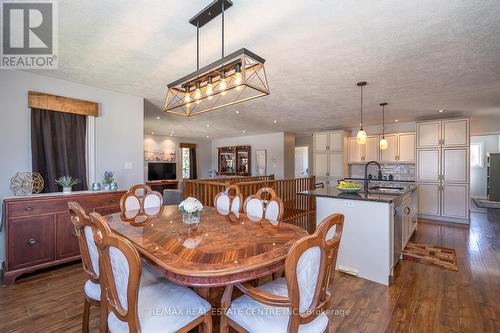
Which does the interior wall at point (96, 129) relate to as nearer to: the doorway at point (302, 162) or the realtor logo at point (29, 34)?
the realtor logo at point (29, 34)

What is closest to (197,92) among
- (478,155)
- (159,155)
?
(159,155)

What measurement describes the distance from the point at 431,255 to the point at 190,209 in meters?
3.56

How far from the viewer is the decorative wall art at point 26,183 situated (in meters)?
2.88

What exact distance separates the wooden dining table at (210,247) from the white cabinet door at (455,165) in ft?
18.2

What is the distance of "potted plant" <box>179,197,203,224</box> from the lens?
6.56 ft

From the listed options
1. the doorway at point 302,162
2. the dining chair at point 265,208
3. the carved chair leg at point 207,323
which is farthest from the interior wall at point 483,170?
the carved chair leg at point 207,323

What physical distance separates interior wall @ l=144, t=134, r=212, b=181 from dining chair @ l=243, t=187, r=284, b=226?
273 inches

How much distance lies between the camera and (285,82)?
11.2 ft

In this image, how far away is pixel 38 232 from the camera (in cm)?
277

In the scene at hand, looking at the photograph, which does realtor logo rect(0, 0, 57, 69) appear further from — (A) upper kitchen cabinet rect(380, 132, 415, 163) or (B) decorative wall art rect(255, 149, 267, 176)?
(A) upper kitchen cabinet rect(380, 132, 415, 163)

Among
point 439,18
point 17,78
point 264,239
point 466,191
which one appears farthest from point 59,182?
point 466,191

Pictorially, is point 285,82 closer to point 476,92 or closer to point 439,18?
point 439,18

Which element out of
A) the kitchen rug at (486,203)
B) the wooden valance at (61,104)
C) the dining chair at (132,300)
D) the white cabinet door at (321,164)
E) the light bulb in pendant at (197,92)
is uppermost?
the wooden valance at (61,104)

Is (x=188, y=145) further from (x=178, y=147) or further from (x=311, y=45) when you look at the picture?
(x=311, y=45)
